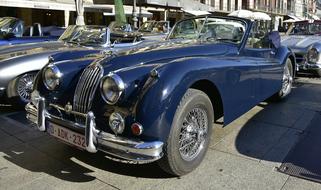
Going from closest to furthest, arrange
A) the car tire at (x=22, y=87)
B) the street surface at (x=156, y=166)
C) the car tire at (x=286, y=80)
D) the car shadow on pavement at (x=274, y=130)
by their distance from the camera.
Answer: the street surface at (x=156, y=166), the car shadow on pavement at (x=274, y=130), the car tire at (x=22, y=87), the car tire at (x=286, y=80)

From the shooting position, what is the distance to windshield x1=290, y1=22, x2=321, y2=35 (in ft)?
31.5

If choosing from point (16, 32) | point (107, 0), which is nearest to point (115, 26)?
point (16, 32)

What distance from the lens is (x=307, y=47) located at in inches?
308

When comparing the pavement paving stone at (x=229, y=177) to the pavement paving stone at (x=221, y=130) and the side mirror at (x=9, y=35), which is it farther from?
the side mirror at (x=9, y=35)

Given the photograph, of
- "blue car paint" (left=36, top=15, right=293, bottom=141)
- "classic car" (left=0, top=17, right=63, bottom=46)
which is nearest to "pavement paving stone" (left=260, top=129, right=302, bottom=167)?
"blue car paint" (left=36, top=15, right=293, bottom=141)

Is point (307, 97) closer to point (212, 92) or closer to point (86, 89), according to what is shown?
point (212, 92)

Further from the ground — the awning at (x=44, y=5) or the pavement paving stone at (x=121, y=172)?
the awning at (x=44, y=5)

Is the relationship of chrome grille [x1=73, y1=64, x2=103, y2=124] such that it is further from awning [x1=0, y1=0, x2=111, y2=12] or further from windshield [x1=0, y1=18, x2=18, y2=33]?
awning [x1=0, y1=0, x2=111, y2=12]

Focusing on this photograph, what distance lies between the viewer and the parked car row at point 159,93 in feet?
9.46

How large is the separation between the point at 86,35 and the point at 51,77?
330 cm

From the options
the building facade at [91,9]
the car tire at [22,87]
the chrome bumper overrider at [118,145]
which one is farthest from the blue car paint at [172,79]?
the building facade at [91,9]

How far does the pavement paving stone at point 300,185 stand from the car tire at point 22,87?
4202mm

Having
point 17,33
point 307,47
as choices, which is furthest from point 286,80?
point 17,33

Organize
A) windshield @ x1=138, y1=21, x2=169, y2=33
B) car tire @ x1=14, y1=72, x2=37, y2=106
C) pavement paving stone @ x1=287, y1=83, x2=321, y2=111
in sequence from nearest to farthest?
car tire @ x1=14, y1=72, x2=37, y2=106
pavement paving stone @ x1=287, y1=83, x2=321, y2=111
windshield @ x1=138, y1=21, x2=169, y2=33
